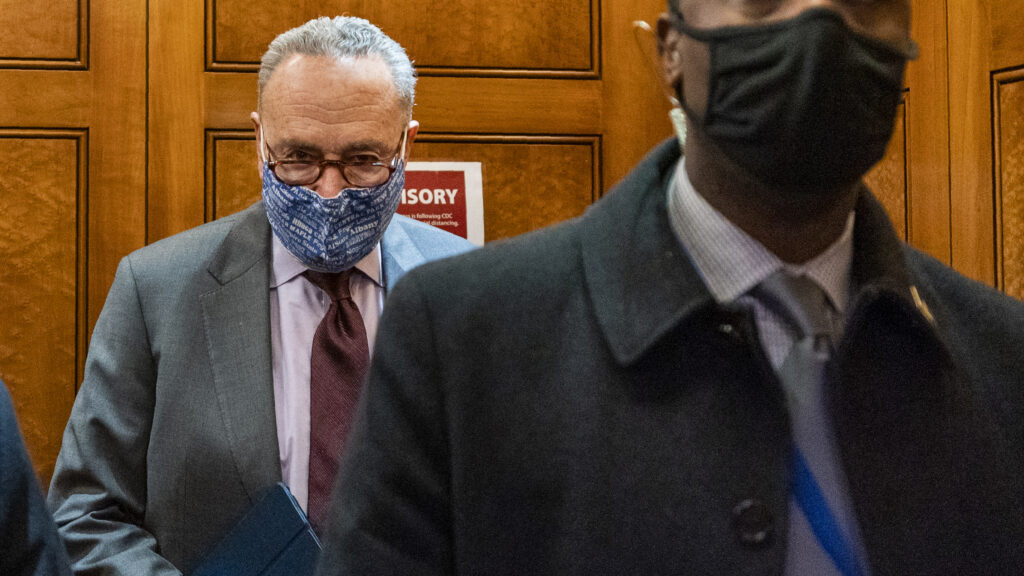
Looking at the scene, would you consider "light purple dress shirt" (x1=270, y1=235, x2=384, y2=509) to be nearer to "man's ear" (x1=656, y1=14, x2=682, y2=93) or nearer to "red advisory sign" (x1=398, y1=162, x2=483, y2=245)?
"red advisory sign" (x1=398, y1=162, x2=483, y2=245)

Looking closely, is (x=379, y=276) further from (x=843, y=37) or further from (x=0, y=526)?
(x=843, y=37)

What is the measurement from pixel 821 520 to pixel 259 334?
1.26 metres

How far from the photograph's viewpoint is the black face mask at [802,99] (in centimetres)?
93

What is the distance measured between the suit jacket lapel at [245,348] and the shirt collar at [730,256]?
1062mm

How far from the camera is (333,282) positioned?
6.66ft

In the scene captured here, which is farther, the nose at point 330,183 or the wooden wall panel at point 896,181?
the wooden wall panel at point 896,181

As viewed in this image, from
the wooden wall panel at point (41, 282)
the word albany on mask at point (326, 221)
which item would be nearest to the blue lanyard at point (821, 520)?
the word albany on mask at point (326, 221)

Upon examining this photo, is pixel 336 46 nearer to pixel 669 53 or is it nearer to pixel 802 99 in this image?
pixel 669 53

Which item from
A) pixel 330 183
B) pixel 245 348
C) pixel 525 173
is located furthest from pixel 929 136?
pixel 245 348

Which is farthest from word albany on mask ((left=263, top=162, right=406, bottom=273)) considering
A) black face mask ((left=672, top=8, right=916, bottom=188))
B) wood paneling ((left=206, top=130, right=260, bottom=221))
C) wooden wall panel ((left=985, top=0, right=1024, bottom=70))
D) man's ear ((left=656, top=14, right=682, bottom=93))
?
wooden wall panel ((left=985, top=0, right=1024, bottom=70))

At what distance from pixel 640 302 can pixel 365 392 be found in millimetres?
261

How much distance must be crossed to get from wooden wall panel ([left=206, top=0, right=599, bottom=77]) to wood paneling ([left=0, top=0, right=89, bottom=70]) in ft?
1.12

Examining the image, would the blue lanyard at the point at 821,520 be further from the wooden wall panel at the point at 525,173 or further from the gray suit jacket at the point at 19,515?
the wooden wall panel at the point at 525,173

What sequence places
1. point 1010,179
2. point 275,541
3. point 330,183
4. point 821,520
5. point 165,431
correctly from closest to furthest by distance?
point 821,520 < point 275,541 < point 165,431 < point 330,183 < point 1010,179
